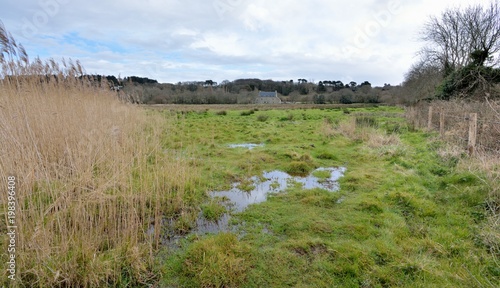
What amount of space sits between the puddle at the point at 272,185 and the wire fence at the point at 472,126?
3.31m

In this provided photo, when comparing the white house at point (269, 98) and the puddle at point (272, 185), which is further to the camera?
the white house at point (269, 98)

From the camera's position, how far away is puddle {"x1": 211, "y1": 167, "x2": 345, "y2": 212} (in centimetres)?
499

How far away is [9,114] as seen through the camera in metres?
3.36

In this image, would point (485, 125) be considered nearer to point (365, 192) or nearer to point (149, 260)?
point (365, 192)

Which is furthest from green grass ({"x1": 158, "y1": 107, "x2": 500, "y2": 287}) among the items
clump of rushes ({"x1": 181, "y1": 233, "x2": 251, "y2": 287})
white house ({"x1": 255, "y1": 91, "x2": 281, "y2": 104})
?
white house ({"x1": 255, "y1": 91, "x2": 281, "y2": 104})

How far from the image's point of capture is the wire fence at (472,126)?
21.7 ft

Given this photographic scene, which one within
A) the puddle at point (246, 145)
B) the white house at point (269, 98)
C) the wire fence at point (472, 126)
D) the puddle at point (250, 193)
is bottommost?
the puddle at point (250, 193)

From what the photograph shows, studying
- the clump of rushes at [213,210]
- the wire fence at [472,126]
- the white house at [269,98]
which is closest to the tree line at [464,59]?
the wire fence at [472,126]

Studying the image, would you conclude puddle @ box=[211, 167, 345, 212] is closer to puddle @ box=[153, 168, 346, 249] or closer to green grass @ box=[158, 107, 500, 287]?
puddle @ box=[153, 168, 346, 249]

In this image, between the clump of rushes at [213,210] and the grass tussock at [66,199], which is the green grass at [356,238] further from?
the grass tussock at [66,199]

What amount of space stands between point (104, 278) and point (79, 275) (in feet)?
0.74

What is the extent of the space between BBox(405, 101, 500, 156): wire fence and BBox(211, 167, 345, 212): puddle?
3311mm

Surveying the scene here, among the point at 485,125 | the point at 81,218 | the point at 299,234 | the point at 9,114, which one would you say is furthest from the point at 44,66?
the point at 485,125

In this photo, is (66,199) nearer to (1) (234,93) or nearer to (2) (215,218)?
(2) (215,218)
